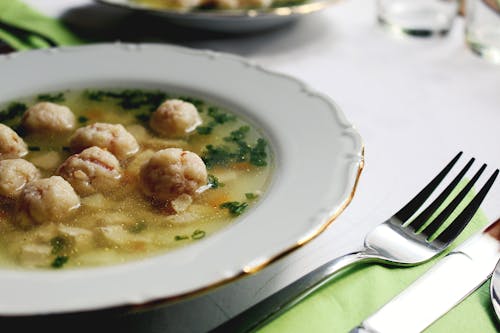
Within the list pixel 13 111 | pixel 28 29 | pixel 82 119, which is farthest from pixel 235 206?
pixel 28 29

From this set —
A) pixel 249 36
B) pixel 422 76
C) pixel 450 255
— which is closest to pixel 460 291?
pixel 450 255

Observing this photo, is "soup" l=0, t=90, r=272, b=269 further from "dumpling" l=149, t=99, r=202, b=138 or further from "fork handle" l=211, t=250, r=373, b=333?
"fork handle" l=211, t=250, r=373, b=333

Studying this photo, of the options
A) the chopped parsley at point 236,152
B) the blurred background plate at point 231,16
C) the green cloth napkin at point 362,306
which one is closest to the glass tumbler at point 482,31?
the blurred background plate at point 231,16

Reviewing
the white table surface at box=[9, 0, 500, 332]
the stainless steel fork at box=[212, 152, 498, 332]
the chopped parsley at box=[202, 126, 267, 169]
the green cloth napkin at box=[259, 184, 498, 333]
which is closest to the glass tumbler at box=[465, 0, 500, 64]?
the white table surface at box=[9, 0, 500, 332]

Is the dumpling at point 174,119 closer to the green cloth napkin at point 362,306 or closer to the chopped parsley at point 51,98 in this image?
the chopped parsley at point 51,98

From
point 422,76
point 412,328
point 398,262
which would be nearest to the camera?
point 412,328

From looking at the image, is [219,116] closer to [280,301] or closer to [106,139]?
[106,139]

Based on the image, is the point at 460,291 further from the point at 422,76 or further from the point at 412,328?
the point at 422,76

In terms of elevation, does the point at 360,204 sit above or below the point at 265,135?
below
